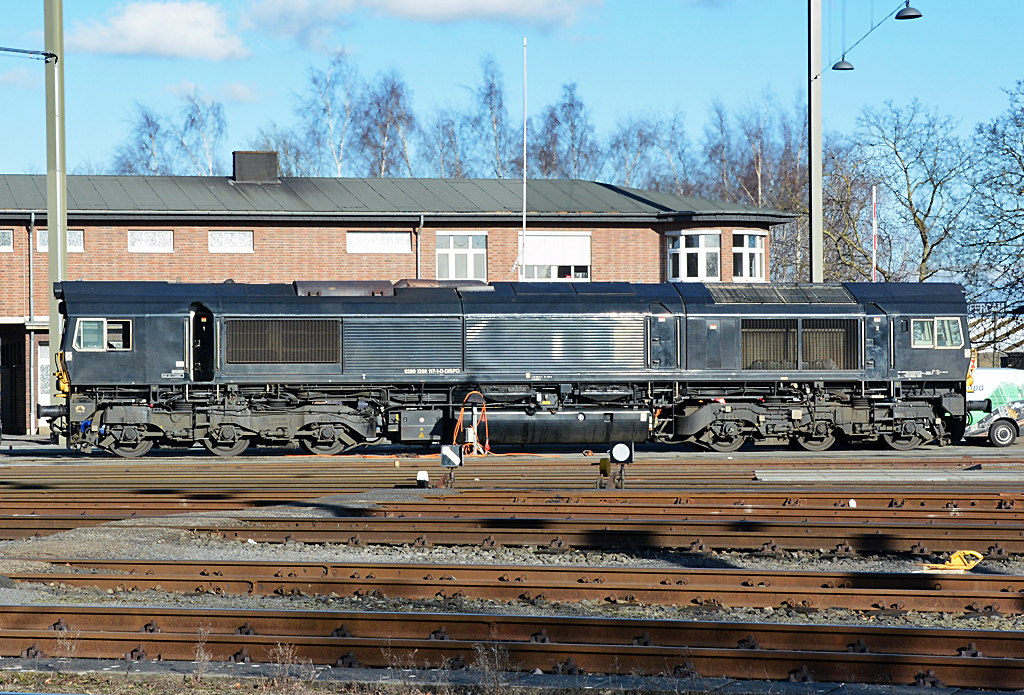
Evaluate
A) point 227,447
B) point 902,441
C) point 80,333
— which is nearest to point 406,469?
point 227,447

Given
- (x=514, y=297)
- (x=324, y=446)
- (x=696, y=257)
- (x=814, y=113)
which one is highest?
(x=814, y=113)

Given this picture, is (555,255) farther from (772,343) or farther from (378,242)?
(772,343)

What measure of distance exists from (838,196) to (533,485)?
46.4 meters

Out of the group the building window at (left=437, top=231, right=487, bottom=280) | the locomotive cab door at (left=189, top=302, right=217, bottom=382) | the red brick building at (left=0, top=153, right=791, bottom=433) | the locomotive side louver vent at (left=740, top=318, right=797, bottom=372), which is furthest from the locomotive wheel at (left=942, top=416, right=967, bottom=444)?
the locomotive cab door at (left=189, top=302, right=217, bottom=382)

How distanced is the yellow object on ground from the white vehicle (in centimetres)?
1537

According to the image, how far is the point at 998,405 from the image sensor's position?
24906mm

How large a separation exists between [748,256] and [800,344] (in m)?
12.1

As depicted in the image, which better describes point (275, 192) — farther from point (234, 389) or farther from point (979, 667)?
point (979, 667)

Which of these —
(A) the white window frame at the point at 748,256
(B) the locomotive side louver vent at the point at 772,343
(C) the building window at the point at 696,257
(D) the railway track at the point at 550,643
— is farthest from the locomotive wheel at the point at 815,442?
(D) the railway track at the point at 550,643

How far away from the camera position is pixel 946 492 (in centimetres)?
1476

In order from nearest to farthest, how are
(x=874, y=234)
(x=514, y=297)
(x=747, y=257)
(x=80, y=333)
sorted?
(x=80, y=333), (x=514, y=297), (x=874, y=234), (x=747, y=257)

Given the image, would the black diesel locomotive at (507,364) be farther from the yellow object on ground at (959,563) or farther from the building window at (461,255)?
the yellow object on ground at (959,563)

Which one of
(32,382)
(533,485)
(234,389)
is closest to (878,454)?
(533,485)

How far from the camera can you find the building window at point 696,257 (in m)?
34.3
